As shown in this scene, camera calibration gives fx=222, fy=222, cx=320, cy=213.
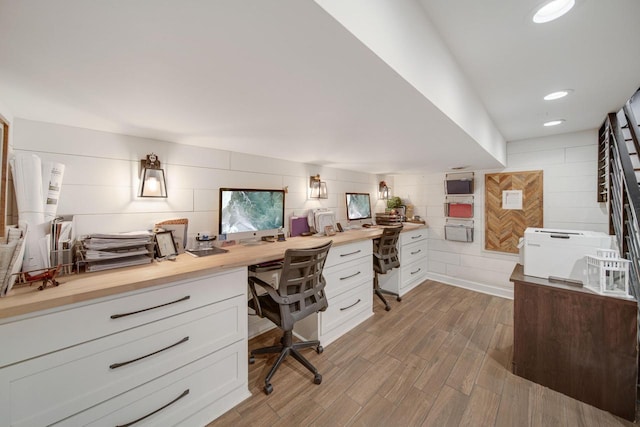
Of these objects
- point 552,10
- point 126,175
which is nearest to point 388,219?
point 552,10

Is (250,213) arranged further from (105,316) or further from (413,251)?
(413,251)

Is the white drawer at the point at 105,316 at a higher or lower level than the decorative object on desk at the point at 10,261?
lower

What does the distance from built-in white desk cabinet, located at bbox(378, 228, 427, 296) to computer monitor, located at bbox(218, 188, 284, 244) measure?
1802mm

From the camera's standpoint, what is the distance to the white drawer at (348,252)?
2.14 meters

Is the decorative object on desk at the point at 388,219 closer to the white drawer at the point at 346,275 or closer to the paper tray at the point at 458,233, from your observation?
the paper tray at the point at 458,233

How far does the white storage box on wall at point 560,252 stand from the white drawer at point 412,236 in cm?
148

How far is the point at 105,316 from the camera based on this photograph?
1.02m

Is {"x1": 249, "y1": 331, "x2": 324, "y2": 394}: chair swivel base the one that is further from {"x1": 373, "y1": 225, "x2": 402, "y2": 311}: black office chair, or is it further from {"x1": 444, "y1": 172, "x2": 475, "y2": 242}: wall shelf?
{"x1": 444, "y1": 172, "x2": 475, "y2": 242}: wall shelf

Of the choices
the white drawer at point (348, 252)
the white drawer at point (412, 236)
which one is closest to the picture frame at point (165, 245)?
the white drawer at point (348, 252)

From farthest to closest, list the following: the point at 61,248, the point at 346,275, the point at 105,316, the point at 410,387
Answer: the point at 346,275 < the point at 410,387 < the point at 61,248 < the point at 105,316

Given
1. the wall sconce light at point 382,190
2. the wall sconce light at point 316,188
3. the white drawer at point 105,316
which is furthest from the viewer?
the wall sconce light at point 382,190

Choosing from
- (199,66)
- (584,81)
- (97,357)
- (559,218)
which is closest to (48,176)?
(97,357)

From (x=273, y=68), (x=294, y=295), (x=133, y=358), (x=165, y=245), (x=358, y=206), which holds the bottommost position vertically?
(x=133, y=358)

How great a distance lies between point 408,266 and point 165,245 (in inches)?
121
